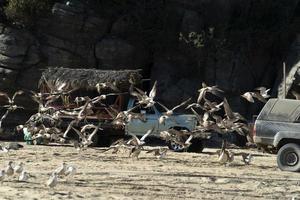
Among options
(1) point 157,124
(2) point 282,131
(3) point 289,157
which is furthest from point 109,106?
(3) point 289,157

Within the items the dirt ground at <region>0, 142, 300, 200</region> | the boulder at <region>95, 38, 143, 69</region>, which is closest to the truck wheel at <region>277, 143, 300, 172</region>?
the dirt ground at <region>0, 142, 300, 200</region>

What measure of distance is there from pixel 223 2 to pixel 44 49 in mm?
9735

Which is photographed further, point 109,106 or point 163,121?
point 109,106

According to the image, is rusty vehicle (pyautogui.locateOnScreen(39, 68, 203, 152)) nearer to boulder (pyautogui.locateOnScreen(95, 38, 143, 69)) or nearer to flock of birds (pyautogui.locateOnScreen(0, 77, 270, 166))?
flock of birds (pyautogui.locateOnScreen(0, 77, 270, 166))

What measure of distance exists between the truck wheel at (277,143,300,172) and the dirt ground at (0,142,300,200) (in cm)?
28

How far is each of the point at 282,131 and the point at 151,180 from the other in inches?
176

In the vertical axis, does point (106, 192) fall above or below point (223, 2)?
below

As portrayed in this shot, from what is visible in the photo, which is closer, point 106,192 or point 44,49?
point 106,192

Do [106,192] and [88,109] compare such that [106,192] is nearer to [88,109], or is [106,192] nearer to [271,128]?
[271,128]

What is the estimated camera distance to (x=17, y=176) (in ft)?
38.3

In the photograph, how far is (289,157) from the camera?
1521 cm

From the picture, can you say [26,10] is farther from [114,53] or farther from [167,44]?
→ [167,44]

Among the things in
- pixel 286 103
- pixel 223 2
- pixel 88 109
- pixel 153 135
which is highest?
pixel 223 2

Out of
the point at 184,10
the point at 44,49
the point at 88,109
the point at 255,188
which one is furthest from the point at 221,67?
the point at 255,188
